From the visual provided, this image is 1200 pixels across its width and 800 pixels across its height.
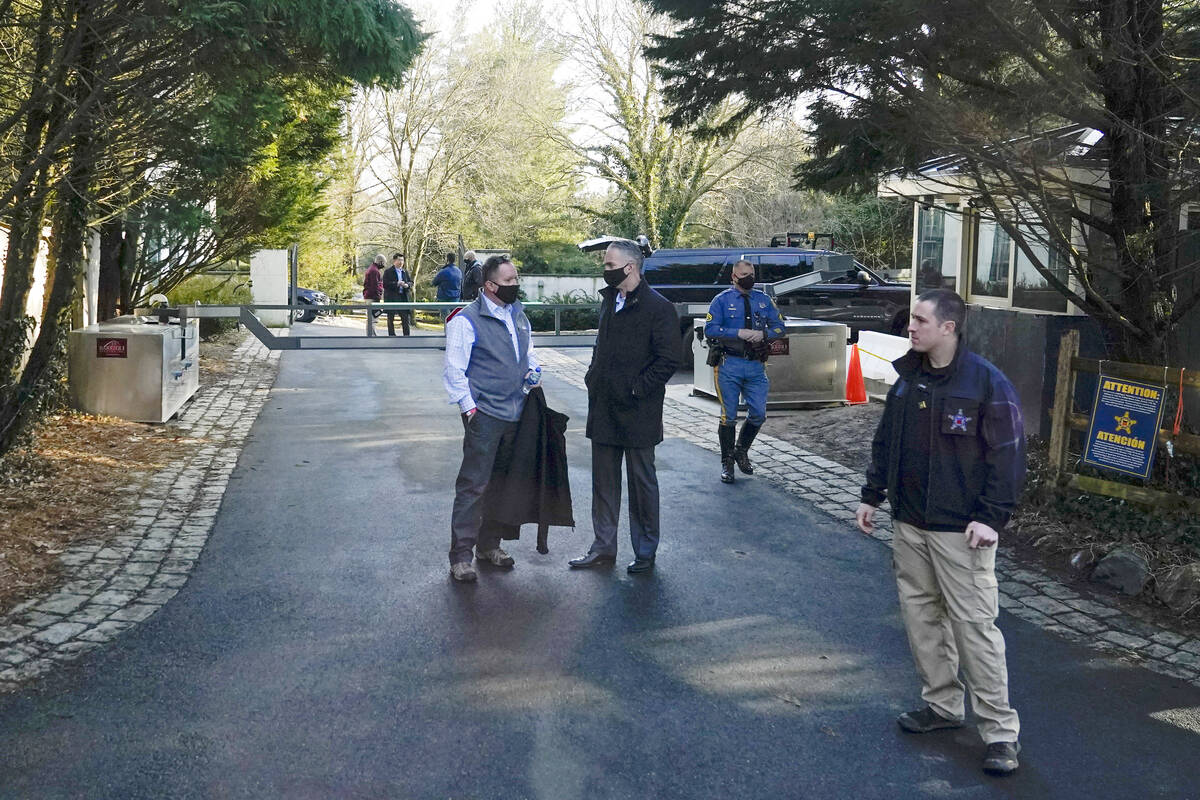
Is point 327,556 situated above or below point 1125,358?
below

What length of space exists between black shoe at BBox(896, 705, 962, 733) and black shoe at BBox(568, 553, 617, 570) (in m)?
2.74

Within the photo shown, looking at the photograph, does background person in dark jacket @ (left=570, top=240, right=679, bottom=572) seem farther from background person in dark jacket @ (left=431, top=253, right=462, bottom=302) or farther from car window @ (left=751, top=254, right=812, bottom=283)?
background person in dark jacket @ (left=431, top=253, right=462, bottom=302)

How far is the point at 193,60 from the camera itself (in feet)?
27.8

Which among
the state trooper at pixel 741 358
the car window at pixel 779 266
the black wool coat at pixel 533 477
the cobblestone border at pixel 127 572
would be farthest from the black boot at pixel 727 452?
the car window at pixel 779 266

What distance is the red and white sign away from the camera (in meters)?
12.4

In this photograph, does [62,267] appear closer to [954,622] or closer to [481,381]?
[481,381]

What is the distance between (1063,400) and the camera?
8.45m

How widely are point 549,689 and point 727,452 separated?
17.3 ft

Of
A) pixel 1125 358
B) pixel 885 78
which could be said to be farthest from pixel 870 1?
pixel 1125 358

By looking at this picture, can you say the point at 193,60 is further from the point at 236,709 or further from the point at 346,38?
the point at 236,709

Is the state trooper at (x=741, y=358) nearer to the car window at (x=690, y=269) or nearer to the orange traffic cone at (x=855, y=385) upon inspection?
the orange traffic cone at (x=855, y=385)

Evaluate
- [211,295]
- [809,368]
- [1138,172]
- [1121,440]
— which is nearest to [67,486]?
[1121,440]

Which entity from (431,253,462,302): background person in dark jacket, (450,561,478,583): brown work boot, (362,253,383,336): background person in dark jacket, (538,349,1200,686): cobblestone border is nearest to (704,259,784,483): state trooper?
(538,349,1200,686): cobblestone border

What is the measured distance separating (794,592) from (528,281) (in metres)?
33.6
